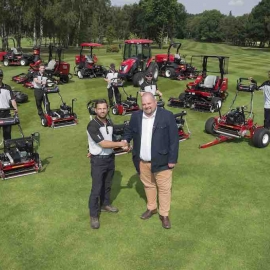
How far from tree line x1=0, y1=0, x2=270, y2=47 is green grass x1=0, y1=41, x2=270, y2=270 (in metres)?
33.6

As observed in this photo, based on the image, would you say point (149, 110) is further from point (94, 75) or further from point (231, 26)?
point (231, 26)

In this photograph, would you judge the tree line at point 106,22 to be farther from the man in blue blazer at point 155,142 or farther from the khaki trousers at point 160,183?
the khaki trousers at point 160,183

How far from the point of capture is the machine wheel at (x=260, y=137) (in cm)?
955

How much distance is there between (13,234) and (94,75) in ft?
54.9

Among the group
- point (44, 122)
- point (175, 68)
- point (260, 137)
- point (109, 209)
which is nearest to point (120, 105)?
point (44, 122)

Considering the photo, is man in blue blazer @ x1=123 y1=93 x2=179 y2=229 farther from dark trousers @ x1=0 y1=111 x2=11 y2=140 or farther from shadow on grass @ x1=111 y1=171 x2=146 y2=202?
dark trousers @ x1=0 y1=111 x2=11 y2=140

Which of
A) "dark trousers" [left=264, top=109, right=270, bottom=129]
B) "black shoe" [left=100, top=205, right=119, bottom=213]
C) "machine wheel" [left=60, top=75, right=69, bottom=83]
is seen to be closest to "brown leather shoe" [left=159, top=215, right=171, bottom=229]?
"black shoe" [left=100, top=205, right=119, bottom=213]

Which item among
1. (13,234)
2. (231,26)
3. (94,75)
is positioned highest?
(231,26)

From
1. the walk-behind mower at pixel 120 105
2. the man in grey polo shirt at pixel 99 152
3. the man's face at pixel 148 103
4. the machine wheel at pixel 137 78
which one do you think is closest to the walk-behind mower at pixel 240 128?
the walk-behind mower at pixel 120 105

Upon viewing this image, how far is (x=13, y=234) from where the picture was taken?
5574 mm

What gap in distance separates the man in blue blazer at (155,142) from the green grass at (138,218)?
2.91 ft

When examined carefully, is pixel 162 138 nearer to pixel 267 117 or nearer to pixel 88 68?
pixel 267 117

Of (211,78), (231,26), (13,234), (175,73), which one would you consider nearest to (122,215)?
(13,234)

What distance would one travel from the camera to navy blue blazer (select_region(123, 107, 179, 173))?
5098 mm
